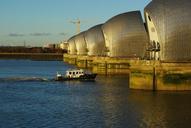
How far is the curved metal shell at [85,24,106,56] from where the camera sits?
291 ft

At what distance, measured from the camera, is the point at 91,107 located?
36.8 metres

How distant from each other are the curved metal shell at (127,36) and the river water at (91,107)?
20288 mm

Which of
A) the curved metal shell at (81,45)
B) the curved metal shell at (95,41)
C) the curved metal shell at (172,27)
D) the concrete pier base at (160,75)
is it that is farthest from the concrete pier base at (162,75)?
the curved metal shell at (81,45)

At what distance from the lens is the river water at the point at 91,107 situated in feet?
100

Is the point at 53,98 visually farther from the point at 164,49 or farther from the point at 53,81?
the point at 53,81

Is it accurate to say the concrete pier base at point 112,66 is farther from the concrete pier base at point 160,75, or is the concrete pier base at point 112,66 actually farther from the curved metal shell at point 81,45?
the curved metal shell at point 81,45

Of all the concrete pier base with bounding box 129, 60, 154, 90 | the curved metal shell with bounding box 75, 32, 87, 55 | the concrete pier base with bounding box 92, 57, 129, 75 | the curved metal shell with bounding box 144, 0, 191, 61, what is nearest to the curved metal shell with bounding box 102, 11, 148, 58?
the concrete pier base with bounding box 92, 57, 129, 75

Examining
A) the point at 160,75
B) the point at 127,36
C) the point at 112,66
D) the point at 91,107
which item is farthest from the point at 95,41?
the point at 91,107

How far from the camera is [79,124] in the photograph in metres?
30.1

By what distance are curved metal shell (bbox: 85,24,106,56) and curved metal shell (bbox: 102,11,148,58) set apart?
12523 millimetres

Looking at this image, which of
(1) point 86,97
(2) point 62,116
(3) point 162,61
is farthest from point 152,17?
(2) point 62,116

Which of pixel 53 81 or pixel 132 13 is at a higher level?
pixel 132 13

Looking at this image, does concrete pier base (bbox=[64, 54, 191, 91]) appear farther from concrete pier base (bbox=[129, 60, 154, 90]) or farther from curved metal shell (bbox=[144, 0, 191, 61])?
curved metal shell (bbox=[144, 0, 191, 61])

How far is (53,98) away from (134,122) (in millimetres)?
12648
